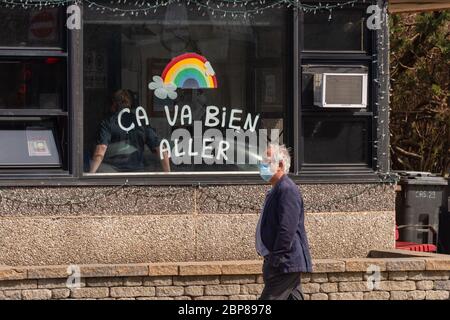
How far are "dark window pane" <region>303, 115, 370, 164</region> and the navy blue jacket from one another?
121 inches

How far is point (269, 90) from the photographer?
11461 millimetres

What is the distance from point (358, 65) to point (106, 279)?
354 cm

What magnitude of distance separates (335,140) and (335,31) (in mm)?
1155

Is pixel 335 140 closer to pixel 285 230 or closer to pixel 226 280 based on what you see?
pixel 226 280

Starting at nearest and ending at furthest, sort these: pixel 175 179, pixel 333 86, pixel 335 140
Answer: pixel 175 179
pixel 333 86
pixel 335 140

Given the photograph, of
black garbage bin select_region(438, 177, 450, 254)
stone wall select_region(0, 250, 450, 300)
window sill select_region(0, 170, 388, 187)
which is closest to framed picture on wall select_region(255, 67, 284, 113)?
window sill select_region(0, 170, 388, 187)

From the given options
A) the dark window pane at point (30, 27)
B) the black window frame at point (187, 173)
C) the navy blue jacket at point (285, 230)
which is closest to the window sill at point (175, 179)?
the black window frame at point (187, 173)

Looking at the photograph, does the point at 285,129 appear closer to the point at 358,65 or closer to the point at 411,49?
the point at 358,65

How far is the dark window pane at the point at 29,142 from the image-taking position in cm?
1084

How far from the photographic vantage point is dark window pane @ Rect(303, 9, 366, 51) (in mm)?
11492

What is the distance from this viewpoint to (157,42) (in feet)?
36.9

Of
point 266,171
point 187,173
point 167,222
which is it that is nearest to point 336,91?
point 187,173

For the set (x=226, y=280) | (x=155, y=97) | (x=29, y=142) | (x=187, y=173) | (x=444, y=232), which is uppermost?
(x=155, y=97)

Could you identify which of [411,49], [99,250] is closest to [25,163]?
[99,250]
